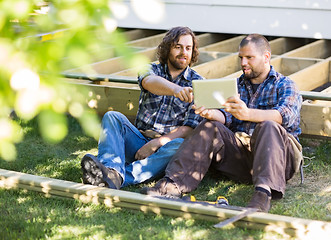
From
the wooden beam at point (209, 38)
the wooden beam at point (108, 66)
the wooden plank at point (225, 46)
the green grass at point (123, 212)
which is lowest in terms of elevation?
the green grass at point (123, 212)

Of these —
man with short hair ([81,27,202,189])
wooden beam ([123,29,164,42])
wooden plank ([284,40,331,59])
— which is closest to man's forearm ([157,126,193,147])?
man with short hair ([81,27,202,189])

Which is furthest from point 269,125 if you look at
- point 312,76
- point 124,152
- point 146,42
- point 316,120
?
point 146,42

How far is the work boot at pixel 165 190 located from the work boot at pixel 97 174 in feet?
0.84

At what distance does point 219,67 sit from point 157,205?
2.64m

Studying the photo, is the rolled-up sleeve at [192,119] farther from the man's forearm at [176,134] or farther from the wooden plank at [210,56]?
the wooden plank at [210,56]

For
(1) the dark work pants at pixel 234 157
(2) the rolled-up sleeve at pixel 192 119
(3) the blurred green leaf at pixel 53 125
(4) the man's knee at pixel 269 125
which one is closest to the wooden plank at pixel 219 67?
(2) the rolled-up sleeve at pixel 192 119

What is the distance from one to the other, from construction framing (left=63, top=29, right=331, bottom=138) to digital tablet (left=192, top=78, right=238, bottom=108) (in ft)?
1.64

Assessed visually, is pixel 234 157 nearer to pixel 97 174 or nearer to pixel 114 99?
pixel 97 174

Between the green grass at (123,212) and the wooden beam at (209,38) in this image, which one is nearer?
the green grass at (123,212)

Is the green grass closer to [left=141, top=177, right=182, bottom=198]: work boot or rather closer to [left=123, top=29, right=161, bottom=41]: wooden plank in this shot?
Result: [left=141, top=177, right=182, bottom=198]: work boot

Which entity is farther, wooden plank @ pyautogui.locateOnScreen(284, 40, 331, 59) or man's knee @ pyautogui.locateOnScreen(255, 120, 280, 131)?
wooden plank @ pyautogui.locateOnScreen(284, 40, 331, 59)

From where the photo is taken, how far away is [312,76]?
504cm

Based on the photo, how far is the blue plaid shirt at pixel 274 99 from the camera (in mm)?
3453

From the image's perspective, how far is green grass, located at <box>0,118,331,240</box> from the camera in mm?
2941
